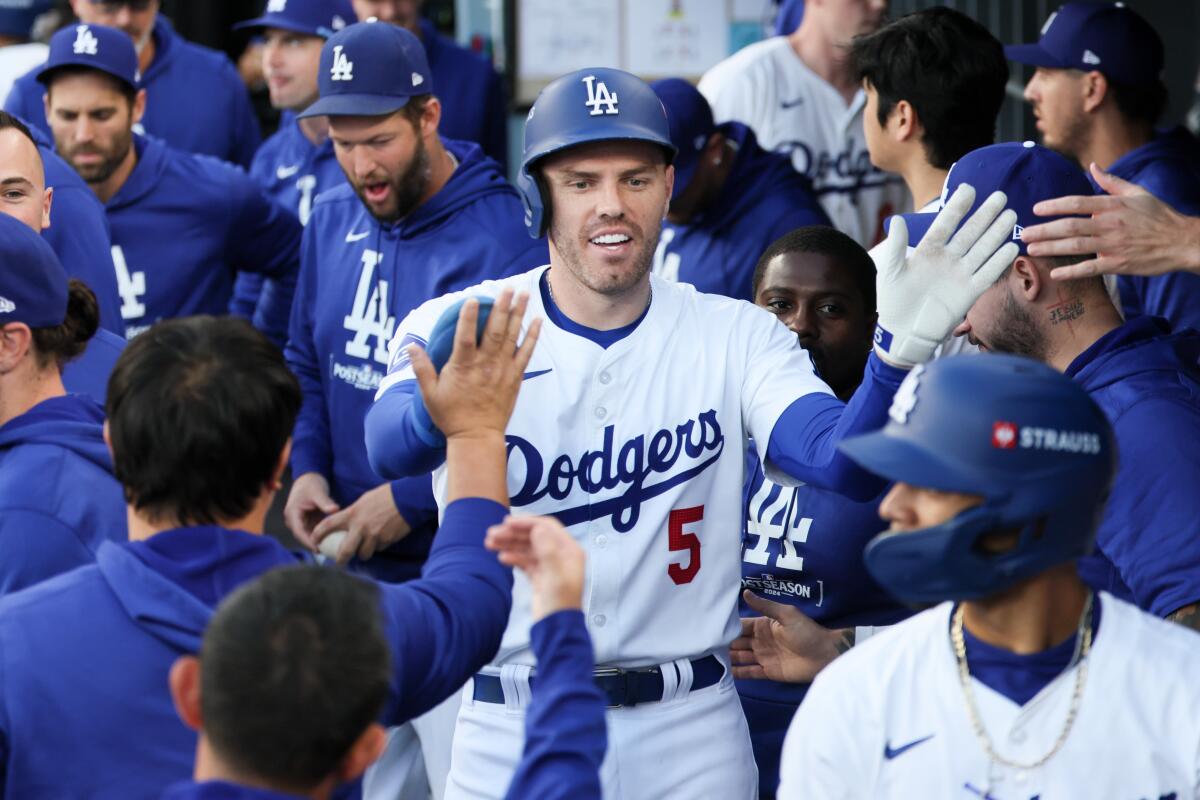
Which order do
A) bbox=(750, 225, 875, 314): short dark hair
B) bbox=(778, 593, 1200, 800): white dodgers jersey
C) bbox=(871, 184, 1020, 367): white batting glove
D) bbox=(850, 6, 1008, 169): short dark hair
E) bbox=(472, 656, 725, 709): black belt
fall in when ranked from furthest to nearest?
bbox=(850, 6, 1008, 169): short dark hair
bbox=(750, 225, 875, 314): short dark hair
bbox=(472, 656, 725, 709): black belt
bbox=(871, 184, 1020, 367): white batting glove
bbox=(778, 593, 1200, 800): white dodgers jersey

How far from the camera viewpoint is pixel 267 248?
585 cm

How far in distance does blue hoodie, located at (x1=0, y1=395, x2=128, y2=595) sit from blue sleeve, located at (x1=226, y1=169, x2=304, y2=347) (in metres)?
2.76

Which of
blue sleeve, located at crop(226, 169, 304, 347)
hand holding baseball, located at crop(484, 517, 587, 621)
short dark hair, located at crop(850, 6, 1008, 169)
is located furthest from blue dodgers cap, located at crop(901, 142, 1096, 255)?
blue sleeve, located at crop(226, 169, 304, 347)

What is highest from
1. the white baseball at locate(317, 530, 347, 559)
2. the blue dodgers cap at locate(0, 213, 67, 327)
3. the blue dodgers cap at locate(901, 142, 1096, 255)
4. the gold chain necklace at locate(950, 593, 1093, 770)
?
the blue dodgers cap at locate(901, 142, 1096, 255)

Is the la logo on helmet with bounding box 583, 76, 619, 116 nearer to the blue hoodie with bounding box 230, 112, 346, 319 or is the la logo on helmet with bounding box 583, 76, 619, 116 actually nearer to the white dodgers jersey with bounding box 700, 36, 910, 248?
the blue hoodie with bounding box 230, 112, 346, 319

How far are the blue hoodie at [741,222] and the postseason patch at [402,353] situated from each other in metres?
2.34

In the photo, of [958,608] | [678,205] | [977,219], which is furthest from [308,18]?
[958,608]

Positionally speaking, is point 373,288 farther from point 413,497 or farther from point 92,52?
point 92,52

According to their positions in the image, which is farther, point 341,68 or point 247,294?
point 247,294

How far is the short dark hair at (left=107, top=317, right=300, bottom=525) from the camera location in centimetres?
241

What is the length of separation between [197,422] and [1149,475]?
191cm

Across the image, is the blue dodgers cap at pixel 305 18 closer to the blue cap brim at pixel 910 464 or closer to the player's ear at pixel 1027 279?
the player's ear at pixel 1027 279

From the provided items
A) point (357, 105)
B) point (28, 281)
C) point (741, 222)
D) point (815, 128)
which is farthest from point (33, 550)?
point (815, 128)

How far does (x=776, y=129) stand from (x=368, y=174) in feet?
7.00
